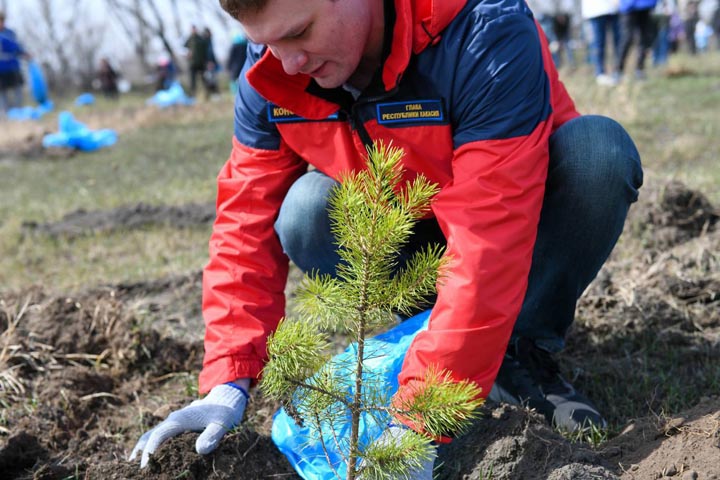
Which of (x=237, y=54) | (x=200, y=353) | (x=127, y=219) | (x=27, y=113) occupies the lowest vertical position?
(x=27, y=113)

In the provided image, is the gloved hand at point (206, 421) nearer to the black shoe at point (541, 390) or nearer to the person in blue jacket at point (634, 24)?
the black shoe at point (541, 390)

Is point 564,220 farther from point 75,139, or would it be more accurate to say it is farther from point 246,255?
point 75,139

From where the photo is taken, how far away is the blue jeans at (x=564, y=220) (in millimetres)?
1880

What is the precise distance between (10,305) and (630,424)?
2374mm

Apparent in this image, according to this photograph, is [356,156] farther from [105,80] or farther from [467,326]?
[105,80]

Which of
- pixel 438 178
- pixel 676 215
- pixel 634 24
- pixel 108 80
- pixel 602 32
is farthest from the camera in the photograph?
pixel 108 80

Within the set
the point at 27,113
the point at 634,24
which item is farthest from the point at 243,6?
the point at 27,113

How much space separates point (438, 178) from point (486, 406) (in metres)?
0.60

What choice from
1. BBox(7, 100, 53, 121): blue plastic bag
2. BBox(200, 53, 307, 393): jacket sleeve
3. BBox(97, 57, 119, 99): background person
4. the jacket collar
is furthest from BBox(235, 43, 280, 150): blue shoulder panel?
BBox(97, 57, 119, 99): background person

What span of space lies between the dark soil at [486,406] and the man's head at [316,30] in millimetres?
927

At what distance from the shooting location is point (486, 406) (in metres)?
1.85

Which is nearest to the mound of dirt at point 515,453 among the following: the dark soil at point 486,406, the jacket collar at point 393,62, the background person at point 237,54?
the dark soil at point 486,406

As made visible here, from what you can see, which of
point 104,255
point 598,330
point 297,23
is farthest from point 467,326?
point 104,255

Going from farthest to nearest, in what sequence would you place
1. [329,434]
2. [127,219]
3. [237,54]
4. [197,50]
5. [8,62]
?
[197,50] → [237,54] → [8,62] → [127,219] → [329,434]
